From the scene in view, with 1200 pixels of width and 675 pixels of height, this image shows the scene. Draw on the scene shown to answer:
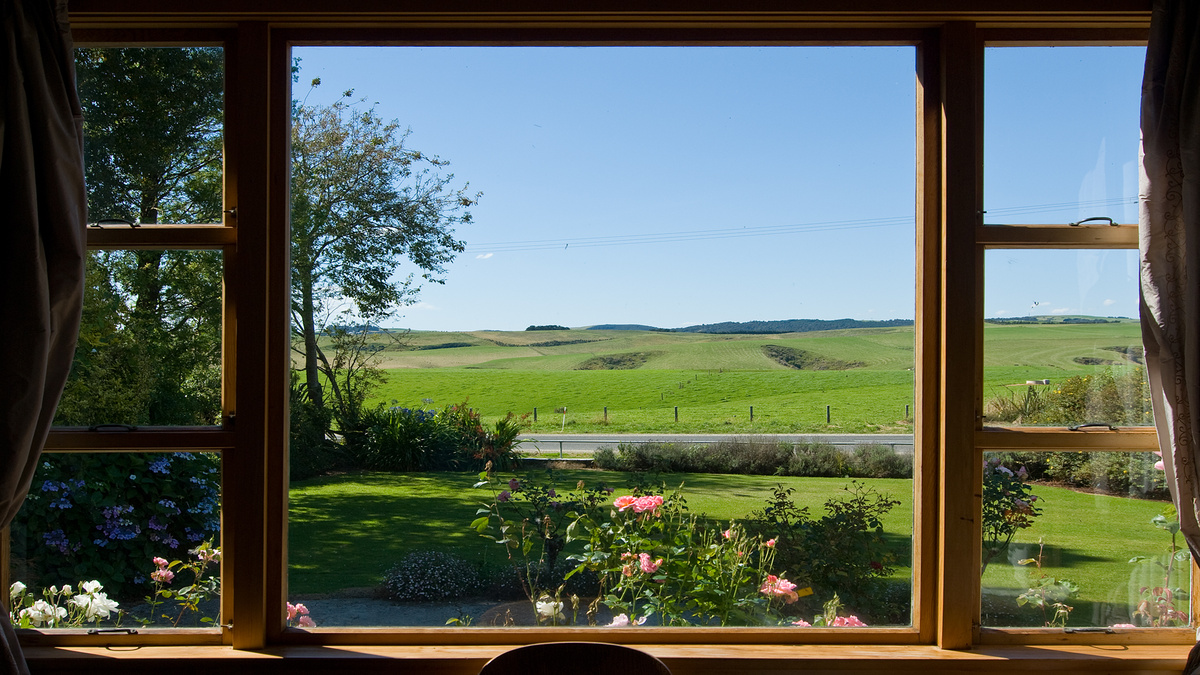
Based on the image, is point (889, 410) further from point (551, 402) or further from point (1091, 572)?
point (551, 402)

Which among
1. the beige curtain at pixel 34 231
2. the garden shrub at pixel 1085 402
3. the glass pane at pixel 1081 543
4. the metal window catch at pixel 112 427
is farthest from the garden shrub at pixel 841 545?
the beige curtain at pixel 34 231

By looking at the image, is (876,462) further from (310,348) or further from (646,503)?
(310,348)

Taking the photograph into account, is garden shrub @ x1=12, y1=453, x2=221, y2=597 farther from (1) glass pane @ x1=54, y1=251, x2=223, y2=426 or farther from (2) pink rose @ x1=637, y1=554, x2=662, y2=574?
(2) pink rose @ x1=637, y1=554, x2=662, y2=574

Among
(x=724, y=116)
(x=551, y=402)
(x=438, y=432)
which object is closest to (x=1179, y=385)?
(x=724, y=116)

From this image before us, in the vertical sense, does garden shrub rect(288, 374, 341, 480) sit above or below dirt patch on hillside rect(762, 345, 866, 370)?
below

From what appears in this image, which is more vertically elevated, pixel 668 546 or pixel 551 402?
pixel 551 402

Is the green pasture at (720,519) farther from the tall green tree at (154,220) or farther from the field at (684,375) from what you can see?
the tall green tree at (154,220)

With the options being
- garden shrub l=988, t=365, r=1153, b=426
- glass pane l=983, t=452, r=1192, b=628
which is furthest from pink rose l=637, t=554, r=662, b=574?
garden shrub l=988, t=365, r=1153, b=426
